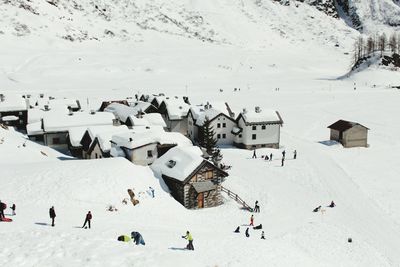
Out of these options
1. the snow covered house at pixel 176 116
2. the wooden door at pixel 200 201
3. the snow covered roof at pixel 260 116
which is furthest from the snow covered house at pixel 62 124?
the wooden door at pixel 200 201

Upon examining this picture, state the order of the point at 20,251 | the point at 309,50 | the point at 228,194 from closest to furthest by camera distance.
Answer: the point at 20,251, the point at 228,194, the point at 309,50

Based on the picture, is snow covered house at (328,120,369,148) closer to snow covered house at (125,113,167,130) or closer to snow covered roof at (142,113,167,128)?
snow covered roof at (142,113,167,128)

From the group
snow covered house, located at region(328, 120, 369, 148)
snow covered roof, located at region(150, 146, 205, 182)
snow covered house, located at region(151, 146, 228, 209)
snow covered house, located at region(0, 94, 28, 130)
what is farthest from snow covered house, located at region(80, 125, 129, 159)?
snow covered house, located at region(328, 120, 369, 148)

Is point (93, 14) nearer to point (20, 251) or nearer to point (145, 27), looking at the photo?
point (145, 27)

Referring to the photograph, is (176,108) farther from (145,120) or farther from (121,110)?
(145,120)

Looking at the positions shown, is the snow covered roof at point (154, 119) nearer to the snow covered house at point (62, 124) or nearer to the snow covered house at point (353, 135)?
the snow covered house at point (62, 124)

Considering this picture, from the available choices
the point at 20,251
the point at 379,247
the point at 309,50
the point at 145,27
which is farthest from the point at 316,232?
the point at 309,50

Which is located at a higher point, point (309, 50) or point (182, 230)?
point (309, 50)
